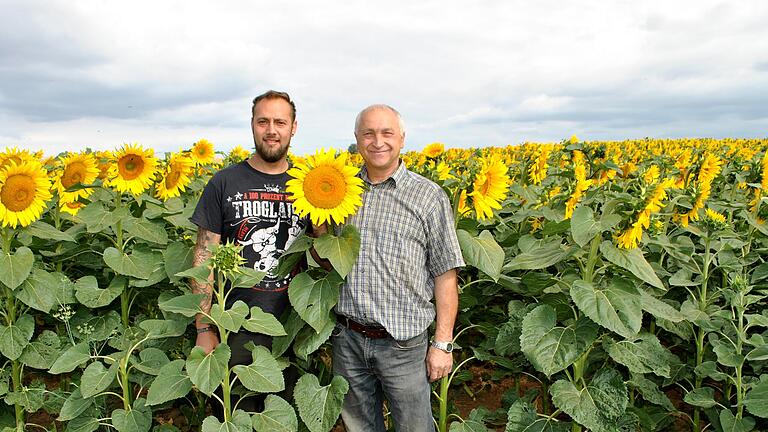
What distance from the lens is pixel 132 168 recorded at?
3.93 metres

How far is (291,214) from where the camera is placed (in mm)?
3479

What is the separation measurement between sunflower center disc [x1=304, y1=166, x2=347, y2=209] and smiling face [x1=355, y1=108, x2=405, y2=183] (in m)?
0.22

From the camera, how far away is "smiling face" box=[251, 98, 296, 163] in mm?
3461

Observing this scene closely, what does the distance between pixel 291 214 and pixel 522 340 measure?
148 centimetres

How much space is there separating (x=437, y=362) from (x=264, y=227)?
4.11 ft

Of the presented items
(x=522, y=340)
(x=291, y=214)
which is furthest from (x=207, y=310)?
(x=522, y=340)

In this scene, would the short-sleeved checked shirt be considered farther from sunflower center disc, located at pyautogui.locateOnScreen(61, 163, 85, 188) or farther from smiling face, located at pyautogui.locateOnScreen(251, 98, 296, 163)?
sunflower center disc, located at pyautogui.locateOnScreen(61, 163, 85, 188)

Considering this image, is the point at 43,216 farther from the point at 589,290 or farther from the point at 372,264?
the point at 589,290

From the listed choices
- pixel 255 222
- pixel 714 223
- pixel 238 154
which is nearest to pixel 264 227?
pixel 255 222

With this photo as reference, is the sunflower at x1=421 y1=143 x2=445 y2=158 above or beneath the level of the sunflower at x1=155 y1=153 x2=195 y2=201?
above

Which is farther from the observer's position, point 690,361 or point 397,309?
point 690,361

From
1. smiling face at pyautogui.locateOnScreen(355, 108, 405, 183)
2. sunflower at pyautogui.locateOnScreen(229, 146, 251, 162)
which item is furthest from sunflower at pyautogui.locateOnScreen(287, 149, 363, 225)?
sunflower at pyautogui.locateOnScreen(229, 146, 251, 162)

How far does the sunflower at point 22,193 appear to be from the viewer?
3.51 metres

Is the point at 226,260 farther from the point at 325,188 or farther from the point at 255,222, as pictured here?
the point at 255,222
